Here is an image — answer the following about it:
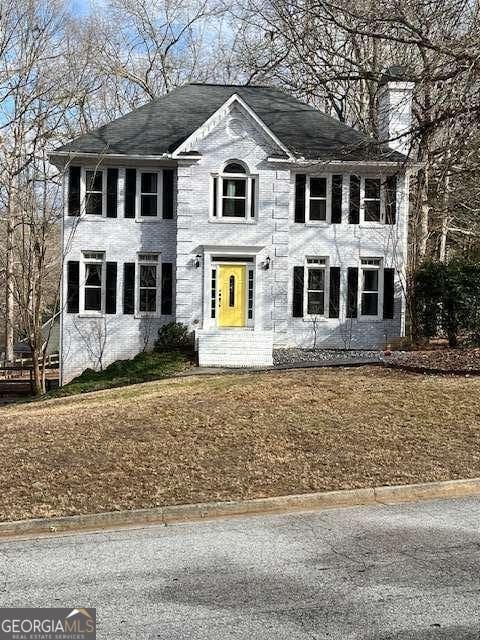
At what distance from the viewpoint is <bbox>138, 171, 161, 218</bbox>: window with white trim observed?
24.0m

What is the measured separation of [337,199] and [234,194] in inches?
131

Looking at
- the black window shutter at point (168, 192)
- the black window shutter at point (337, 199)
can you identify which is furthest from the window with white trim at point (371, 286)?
the black window shutter at point (168, 192)

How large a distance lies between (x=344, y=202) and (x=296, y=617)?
2028cm

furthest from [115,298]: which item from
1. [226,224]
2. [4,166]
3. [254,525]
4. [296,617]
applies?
[296,617]

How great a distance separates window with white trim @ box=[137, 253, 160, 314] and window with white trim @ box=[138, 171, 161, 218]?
4.39 ft

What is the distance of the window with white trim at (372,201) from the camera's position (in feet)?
79.3

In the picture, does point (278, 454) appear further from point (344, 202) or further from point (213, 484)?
point (344, 202)

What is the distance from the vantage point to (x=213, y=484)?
28.5 ft

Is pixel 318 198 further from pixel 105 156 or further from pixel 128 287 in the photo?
pixel 105 156

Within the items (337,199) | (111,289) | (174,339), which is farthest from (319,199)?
(111,289)

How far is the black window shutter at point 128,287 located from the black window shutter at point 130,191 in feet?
5.27

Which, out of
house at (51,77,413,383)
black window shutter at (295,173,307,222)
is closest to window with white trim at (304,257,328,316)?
house at (51,77,413,383)

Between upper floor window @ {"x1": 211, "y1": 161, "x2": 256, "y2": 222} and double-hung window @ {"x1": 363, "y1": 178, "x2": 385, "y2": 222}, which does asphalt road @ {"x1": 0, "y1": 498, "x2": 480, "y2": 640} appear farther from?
double-hung window @ {"x1": 363, "y1": 178, "x2": 385, "y2": 222}

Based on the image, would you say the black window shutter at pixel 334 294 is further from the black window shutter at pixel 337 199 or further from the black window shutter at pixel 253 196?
the black window shutter at pixel 253 196
